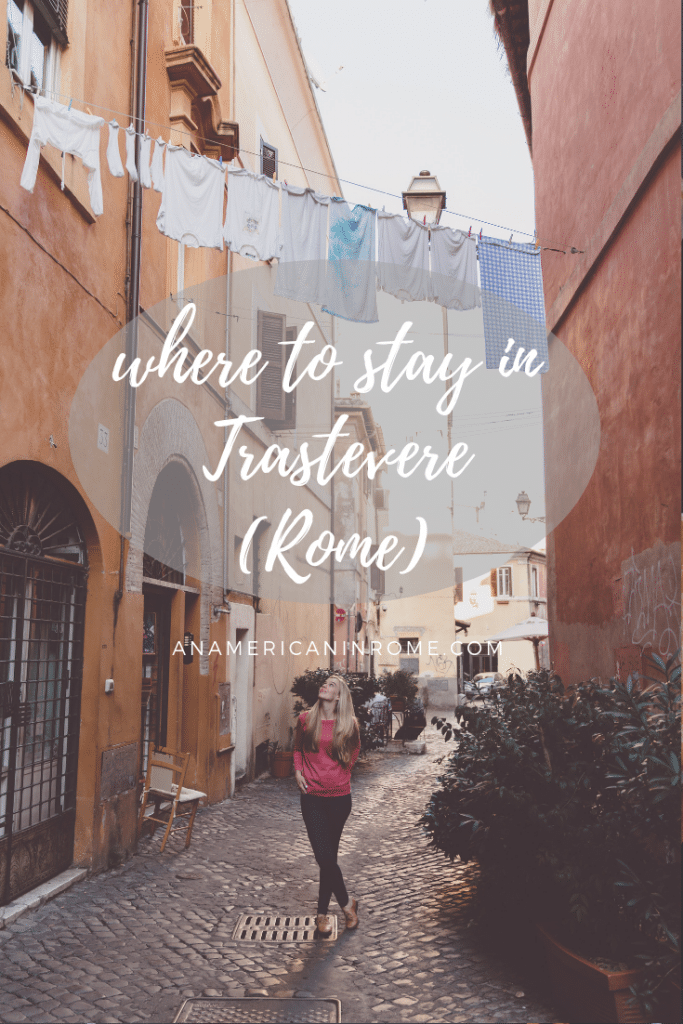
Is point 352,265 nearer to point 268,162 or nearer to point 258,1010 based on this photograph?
point 258,1010

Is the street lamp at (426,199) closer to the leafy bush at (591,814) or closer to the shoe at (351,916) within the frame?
the leafy bush at (591,814)

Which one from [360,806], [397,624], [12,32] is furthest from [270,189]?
Answer: [397,624]

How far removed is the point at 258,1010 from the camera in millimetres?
3934

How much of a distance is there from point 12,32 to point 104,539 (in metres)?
3.76

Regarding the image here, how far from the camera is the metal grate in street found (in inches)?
200

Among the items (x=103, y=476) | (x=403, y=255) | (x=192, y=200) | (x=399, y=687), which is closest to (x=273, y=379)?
(x=403, y=255)

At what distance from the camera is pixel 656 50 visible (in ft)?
20.5

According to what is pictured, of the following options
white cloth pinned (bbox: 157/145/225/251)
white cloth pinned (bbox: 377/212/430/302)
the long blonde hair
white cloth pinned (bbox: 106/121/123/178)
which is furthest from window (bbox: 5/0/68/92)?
the long blonde hair

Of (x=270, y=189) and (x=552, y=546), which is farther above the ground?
(x=270, y=189)

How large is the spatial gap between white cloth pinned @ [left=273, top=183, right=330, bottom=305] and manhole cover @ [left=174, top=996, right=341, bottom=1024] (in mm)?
5710

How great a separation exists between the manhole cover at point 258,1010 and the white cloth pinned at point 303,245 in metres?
5.71

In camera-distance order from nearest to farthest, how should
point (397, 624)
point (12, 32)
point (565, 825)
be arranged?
1. point (565, 825)
2. point (12, 32)
3. point (397, 624)

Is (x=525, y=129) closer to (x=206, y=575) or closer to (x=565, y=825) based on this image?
(x=206, y=575)

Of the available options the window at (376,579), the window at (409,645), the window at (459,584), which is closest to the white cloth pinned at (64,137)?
the window at (376,579)
